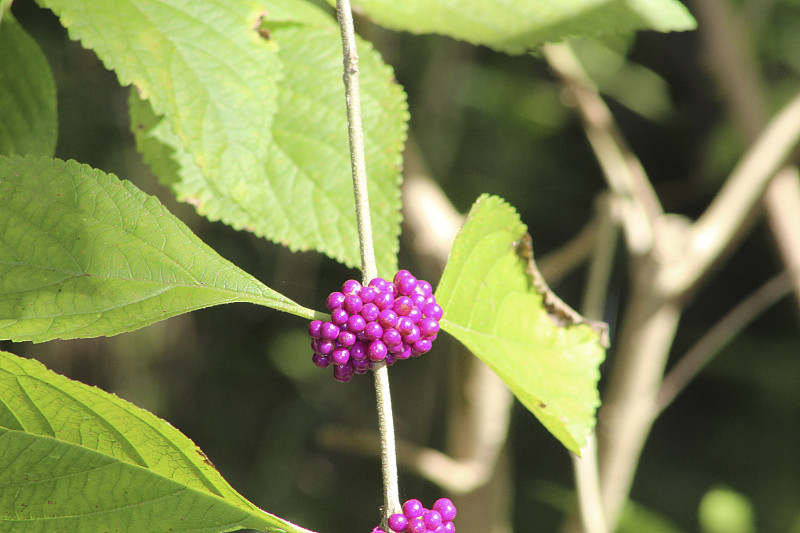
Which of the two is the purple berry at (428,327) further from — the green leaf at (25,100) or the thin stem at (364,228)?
the green leaf at (25,100)

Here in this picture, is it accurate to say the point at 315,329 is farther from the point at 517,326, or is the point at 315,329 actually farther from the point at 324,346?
the point at 517,326

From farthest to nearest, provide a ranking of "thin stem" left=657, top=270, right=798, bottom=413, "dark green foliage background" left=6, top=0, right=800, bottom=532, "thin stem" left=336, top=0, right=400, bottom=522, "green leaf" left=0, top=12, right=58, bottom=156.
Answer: "dark green foliage background" left=6, top=0, right=800, bottom=532 → "thin stem" left=657, top=270, right=798, bottom=413 → "green leaf" left=0, top=12, right=58, bottom=156 → "thin stem" left=336, top=0, right=400, bottom=522

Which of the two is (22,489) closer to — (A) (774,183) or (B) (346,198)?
(B) (346,198)

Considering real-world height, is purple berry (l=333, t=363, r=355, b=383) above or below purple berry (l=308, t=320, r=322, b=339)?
below

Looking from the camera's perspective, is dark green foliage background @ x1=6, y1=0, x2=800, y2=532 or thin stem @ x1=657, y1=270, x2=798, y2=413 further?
dark green foliage background @ x1=6, y1=0, x2=800, y2=532

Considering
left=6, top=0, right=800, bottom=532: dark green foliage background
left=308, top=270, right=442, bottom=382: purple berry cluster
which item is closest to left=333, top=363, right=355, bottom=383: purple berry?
left=308, top=270, right=442, bottom=382: purple berry cluster

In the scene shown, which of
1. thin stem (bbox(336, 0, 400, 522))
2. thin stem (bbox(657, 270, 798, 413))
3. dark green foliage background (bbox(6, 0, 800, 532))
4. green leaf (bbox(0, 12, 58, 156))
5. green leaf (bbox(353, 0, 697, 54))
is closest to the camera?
thin stem (bbox(336, 0, 400, 522))

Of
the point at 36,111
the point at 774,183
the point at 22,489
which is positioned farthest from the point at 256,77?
the point at 774,183

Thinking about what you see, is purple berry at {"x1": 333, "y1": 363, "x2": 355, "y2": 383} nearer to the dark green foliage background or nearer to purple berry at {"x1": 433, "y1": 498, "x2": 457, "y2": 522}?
purple berry at {"x1": 433, "y1": 498, "x2": 457, "y2": 522}
